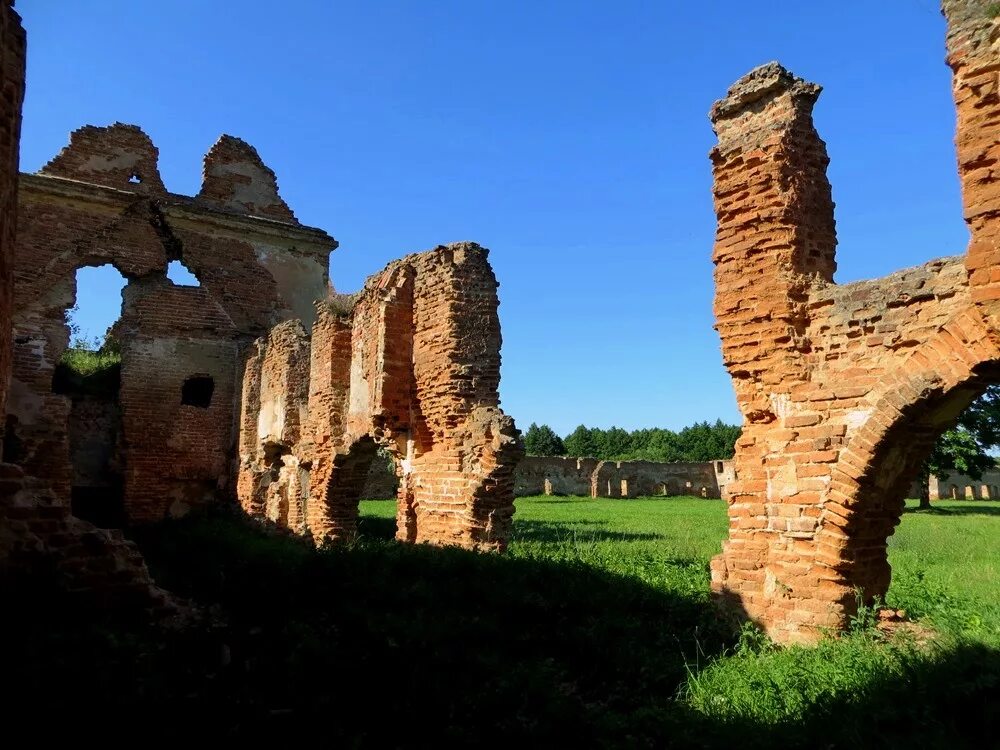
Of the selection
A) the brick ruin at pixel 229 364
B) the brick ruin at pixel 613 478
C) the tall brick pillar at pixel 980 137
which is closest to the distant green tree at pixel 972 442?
the brick ruin at pixel 613 478

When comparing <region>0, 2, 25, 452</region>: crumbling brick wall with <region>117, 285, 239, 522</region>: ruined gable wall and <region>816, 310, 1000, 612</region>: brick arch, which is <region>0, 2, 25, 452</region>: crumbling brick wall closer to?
<region>816, 310, 1000, 612</region>: brick arch

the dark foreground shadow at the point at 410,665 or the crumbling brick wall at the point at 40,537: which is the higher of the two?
the crumbling brick wall at the point at 40,537

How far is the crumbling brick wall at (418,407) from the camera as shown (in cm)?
871

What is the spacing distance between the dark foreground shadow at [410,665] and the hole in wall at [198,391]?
1184 centimetres

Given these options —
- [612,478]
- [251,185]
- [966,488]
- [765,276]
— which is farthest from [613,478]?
[765,276]

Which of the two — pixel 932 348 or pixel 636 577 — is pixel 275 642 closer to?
pixel 636 577

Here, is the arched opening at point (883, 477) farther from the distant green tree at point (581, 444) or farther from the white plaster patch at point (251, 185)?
the distant green tree at point (581, 444)

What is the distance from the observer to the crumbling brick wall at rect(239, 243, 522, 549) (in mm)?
8711

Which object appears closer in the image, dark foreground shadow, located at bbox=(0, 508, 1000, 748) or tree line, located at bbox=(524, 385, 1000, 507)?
dark foreground shadow, located at bbox=(0, 508, 1000, 748)

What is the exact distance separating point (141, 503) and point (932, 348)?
1621 centimetres

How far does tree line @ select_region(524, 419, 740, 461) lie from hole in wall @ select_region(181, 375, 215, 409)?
116ft

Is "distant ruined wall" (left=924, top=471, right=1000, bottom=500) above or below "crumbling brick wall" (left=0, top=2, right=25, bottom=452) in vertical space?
below

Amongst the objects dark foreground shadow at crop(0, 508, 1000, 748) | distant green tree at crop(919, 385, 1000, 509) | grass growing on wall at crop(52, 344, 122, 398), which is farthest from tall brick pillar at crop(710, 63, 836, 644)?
distant green tree at crop(919, 385, 1000, 509)

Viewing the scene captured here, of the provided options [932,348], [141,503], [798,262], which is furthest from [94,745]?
[141,503]
